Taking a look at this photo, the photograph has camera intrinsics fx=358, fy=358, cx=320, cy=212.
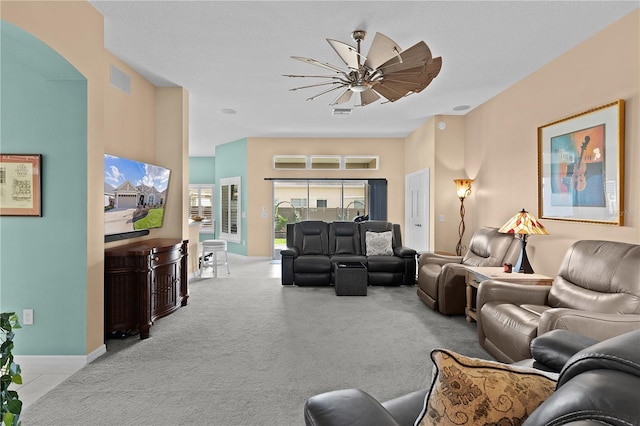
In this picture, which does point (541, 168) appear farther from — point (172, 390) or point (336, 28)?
point (172, 390)

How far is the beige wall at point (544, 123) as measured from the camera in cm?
307

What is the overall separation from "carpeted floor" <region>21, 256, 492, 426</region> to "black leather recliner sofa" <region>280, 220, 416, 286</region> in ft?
3.25

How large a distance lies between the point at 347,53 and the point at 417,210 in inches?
207

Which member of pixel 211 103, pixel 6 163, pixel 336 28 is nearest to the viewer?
pixel 6 163

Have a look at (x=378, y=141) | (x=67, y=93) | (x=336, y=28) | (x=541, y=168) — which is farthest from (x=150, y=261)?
(x=378, y=141)

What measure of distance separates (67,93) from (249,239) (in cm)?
626

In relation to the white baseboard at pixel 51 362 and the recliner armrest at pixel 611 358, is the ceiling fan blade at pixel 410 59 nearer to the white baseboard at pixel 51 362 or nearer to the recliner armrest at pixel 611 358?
the recliner armrest at pixel 611 358

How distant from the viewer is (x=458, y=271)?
435cm

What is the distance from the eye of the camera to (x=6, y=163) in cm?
295

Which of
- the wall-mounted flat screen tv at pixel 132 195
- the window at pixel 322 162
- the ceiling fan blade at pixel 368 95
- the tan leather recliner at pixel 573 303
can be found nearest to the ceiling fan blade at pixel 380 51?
the ceiling fan blade at pixel 368 95

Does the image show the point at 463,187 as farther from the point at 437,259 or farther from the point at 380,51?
the point at 380,51

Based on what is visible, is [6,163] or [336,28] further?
[336,28]

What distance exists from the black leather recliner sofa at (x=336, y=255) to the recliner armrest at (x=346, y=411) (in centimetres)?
487

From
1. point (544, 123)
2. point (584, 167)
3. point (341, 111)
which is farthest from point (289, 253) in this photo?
point (584, 167)
